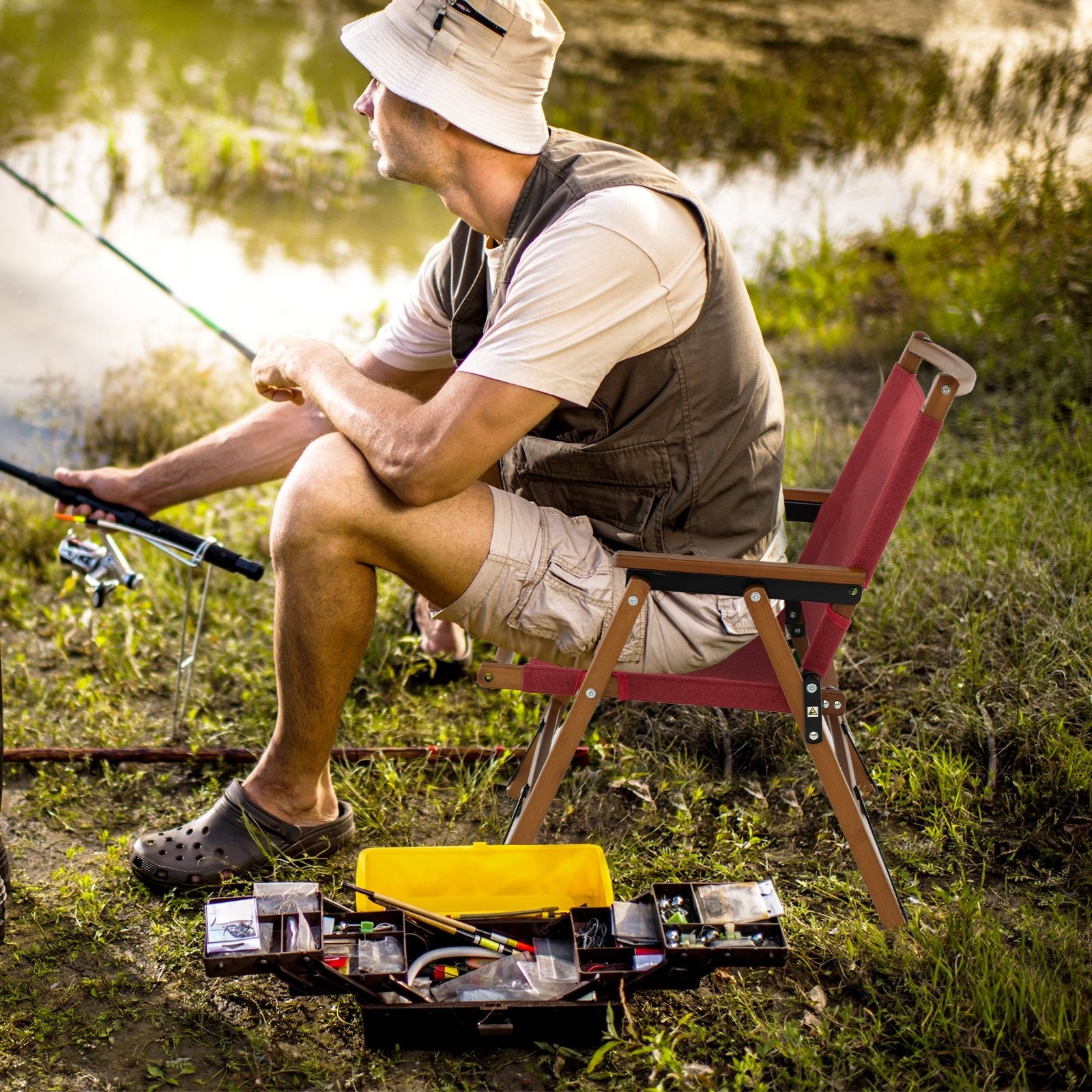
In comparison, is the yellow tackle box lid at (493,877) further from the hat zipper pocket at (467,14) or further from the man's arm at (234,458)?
the hat zipper pocket at (467,14)

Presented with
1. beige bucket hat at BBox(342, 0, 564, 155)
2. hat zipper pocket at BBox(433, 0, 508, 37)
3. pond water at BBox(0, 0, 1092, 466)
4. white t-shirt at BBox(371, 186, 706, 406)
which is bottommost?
pond water at BBox(0, 0, 1092, 466)

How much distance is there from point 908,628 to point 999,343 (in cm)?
196

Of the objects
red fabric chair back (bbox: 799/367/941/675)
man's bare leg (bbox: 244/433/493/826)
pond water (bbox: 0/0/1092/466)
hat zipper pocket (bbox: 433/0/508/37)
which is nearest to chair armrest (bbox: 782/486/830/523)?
red fabric chair back (bbox: 799/367/941/675)

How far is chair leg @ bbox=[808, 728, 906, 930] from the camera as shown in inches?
84.0

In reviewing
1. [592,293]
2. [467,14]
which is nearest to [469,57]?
[467,14]

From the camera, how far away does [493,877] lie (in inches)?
87.3

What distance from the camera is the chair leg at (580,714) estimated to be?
208 cm

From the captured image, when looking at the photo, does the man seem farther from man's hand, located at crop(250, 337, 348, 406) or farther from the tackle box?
the tackle box

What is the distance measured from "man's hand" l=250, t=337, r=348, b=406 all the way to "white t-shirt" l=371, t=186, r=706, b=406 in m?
0.40

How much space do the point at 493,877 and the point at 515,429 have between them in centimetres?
78

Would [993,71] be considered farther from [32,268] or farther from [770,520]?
[770,520]

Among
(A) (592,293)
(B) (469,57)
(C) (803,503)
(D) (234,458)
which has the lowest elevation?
(D) (234,458)

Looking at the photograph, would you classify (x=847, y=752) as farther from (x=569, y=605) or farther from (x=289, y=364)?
(x=289, y=364)

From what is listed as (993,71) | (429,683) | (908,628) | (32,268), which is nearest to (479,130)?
(429,683)
